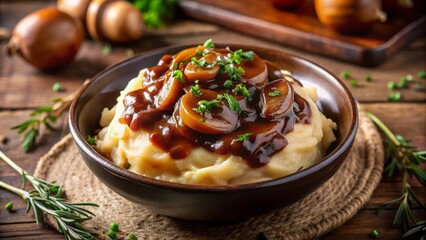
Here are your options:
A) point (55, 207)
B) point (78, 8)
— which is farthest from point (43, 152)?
point (78, 8)

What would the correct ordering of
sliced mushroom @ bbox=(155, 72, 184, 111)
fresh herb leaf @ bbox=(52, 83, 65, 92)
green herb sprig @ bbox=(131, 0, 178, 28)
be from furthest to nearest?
green herb sprig @ bbox=(131, 0, 178, 28), fresh herb leaf @ bbox=(52, 83, 65, 92), sliced mushroom @ bbox=(155, 72, 184, 111)

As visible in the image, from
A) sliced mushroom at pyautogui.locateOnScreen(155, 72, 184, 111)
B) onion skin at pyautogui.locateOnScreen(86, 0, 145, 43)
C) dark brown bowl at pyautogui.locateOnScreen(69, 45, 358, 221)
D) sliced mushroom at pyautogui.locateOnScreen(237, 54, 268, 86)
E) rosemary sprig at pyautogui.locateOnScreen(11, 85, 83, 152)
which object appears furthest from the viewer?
onion skin at pyautogui.locateOnScreen(86, 0, 145, 43)

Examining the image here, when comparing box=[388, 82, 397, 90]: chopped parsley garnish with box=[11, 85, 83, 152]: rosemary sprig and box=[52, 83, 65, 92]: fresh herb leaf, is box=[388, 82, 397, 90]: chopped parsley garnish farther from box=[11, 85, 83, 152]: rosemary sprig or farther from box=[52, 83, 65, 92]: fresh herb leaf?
box=[52, 83, 65, 92]: fresh herb leaf

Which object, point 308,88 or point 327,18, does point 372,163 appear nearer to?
point 308,88

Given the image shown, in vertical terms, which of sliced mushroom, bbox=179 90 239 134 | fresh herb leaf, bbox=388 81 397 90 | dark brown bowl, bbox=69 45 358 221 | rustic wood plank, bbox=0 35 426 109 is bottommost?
rustic wood plank, bbox=0 35 426 109

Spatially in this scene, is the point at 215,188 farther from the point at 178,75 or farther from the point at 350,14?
the point at 350,14

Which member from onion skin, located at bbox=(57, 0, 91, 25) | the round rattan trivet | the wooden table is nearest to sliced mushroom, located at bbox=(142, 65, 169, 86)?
the round rattan trivet
